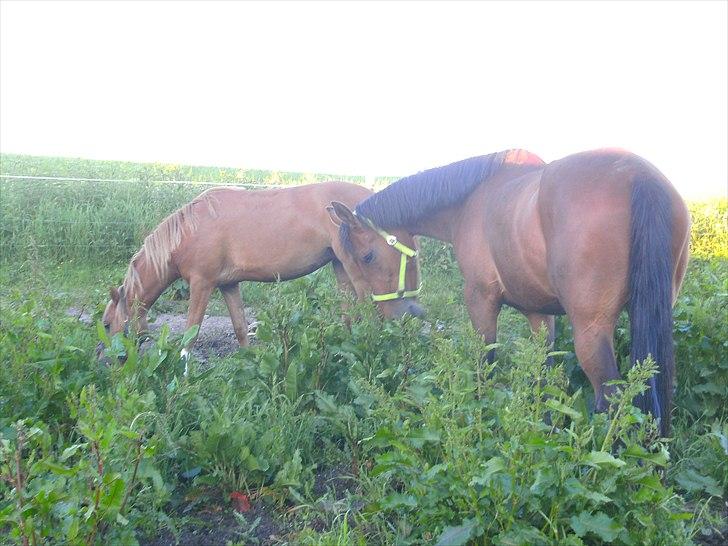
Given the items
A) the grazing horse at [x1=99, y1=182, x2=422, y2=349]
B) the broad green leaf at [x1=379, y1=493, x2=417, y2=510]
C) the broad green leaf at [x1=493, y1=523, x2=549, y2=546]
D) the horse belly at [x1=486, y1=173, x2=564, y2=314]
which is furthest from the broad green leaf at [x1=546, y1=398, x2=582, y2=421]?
the grazing horse at [x1=99, y1=182, x2=422, y2=349]

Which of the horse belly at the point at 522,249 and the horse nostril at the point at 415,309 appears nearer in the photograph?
the horse belly at the point at 522,249

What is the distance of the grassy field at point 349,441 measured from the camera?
2100 millimetres

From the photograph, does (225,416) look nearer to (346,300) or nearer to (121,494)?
(121,494)

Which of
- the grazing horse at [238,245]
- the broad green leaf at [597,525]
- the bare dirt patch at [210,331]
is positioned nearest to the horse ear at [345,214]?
the grazing horse at [238,245]

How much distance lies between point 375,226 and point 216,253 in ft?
5.30

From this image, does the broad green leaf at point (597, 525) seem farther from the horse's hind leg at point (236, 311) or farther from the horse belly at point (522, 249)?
the horse's hind leg at point (236, 311)

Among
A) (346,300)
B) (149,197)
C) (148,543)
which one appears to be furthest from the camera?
(149,197)

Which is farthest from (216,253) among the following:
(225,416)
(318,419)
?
(225,416)

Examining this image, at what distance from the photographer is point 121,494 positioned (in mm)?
2201

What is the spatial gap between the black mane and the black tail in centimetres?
156

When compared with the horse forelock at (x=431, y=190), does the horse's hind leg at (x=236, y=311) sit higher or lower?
lower

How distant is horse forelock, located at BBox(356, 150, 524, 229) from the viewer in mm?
4414

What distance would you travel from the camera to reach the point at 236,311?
20.2ft

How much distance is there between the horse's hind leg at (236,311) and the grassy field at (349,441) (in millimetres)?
1700
